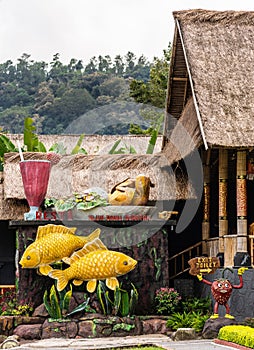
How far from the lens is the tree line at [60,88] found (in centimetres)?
4662

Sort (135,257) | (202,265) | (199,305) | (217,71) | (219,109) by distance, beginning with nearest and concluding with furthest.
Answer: (202,265) < (219,109) < (217,71) < (199,305) < (135,257)

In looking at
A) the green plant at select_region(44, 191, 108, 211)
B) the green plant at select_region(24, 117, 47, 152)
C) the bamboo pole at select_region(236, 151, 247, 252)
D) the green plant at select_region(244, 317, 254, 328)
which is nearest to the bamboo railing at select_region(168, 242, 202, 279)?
the green plant at select_region(44, 191, 108, 211)

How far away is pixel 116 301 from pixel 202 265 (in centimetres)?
195

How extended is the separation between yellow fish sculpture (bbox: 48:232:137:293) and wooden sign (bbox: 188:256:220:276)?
4.76ft

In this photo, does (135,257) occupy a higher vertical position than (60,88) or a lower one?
lower

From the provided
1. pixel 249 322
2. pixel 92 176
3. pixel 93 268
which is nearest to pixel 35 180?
pixel 93 268

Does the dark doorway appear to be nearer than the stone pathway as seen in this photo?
No

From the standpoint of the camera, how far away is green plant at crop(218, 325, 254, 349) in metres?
11.8

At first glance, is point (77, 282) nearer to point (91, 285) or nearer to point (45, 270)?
point (91, 285)

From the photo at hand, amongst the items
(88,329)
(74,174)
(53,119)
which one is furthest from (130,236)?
(53,119)

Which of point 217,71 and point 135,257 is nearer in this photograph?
point 217,71

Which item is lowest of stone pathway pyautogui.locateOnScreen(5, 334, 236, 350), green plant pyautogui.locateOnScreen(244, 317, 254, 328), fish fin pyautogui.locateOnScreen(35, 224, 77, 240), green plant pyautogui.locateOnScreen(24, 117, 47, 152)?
stone pathway pyautogui.locateOnScreen(5, 334, 236, 350)

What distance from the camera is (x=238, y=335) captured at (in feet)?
40.3

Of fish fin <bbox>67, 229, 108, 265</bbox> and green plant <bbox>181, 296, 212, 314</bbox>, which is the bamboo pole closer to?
green plant <bbox>181, 296, 212, 314</bbox>
